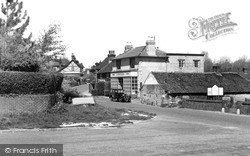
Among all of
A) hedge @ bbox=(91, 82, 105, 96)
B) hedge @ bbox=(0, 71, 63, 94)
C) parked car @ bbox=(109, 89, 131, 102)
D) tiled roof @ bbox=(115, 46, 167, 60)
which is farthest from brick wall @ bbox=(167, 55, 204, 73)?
hedge @ bbox=(0, 71, 63, 94)

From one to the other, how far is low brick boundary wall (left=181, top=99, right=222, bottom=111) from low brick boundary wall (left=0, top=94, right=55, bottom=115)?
18.0 m

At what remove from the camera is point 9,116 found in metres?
19.0

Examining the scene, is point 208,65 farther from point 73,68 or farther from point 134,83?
point 134,83

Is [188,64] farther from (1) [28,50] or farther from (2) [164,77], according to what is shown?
(1) [28,50]

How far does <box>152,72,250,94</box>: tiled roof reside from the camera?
4147 cm

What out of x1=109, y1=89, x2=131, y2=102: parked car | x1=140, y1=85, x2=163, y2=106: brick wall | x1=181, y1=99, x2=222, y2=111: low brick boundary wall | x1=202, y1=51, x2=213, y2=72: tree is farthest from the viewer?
x1=202, y1=51, x2=213, y2=72: tree

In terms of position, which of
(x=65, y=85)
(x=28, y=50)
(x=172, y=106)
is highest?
(x=28, y=50)

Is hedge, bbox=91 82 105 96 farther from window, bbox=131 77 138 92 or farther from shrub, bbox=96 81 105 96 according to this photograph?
window, bbox=131 77 138 92

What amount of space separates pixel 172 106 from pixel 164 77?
617 centimetres

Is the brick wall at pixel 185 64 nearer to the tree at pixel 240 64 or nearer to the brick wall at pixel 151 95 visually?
the brick wall at pixel 151 95

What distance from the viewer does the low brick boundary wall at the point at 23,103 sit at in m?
19.3

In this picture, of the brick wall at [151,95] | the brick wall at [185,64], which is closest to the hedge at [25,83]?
the brick wall at [151,95]

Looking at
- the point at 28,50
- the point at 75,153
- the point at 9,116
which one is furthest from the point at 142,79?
the point at 75,153

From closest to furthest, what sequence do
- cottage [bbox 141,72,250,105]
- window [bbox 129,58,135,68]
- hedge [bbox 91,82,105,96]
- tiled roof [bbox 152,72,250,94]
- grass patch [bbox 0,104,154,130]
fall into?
grass patch [bbox 0,104,154,130], cottage [bbox 141,72,250,105], tiled roof [bbox 152,72,250,94], window [bbox 129,58,135,68], hedge [bbox 91,82,105,96]
